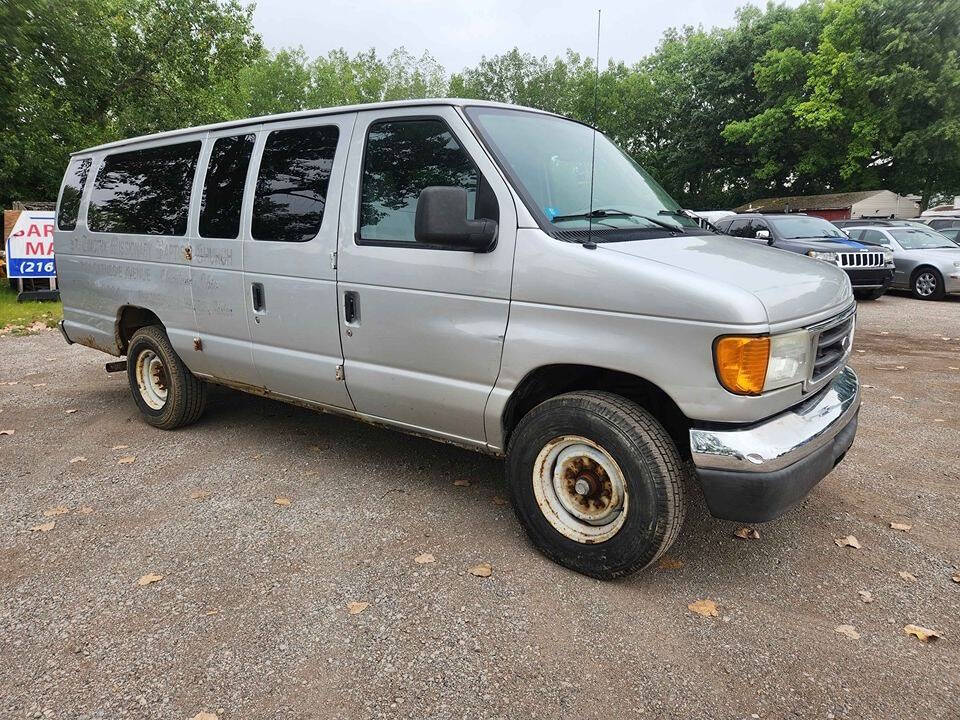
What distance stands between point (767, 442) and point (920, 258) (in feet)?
46.9

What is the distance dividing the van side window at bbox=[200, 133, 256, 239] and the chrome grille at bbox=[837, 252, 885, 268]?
1145 centimetres

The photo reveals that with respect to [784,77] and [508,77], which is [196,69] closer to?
[784,77]

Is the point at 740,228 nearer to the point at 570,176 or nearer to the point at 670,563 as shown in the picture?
the point at 570,176

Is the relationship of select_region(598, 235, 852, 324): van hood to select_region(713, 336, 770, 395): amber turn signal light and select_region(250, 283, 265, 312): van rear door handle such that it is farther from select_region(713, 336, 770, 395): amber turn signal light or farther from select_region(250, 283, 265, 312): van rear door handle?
select_region(250, 283, 265, 312): van rear door handle

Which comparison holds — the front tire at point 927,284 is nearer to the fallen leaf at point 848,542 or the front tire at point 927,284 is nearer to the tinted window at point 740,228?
the tinted window at point 740,228

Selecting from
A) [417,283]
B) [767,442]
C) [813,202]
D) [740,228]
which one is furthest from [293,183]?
[813,202]

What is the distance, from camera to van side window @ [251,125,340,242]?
391 centimetres

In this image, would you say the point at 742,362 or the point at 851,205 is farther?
the point at 851,205

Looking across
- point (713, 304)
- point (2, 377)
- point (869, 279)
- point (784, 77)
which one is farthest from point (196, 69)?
point (784, 77)

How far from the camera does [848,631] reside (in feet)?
9.13

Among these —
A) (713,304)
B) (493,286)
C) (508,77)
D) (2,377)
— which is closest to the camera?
(713,304)

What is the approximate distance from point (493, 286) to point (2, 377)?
21.0 ft

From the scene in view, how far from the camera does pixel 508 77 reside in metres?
58.0

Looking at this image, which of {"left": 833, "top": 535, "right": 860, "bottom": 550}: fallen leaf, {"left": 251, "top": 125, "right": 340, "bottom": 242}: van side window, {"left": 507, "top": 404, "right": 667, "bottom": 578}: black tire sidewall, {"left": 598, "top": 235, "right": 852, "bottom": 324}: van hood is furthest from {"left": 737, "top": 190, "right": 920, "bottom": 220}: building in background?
{"left": 507, "top": 404, "right": 667, "bottom": 578}: black tire sidewall
